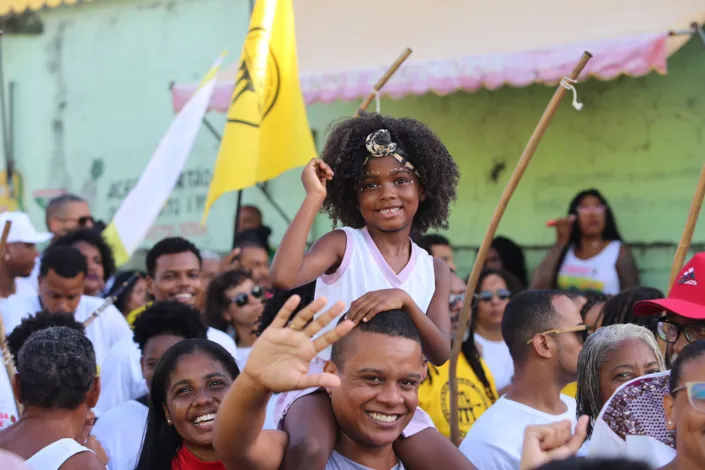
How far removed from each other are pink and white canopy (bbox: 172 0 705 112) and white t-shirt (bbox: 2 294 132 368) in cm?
328

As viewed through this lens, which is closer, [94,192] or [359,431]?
[359,431]

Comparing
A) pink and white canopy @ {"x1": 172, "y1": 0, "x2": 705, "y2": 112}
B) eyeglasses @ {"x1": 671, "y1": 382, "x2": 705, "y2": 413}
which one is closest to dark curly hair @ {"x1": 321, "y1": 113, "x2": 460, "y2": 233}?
eyeglasses @ {"x1": 671, "y1": 382, "x2": 705, "y2": 413}

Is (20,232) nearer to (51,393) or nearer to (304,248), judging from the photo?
(51,393)

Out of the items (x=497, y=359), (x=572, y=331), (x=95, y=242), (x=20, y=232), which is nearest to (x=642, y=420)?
(x=572, y=331)

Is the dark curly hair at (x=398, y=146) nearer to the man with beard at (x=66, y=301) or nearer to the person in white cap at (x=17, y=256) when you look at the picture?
the man with beard at (x=66, y=301)

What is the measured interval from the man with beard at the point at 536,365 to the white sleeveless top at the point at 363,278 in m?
0.88

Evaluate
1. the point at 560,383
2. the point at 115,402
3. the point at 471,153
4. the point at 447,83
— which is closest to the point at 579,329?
the point at 560,383

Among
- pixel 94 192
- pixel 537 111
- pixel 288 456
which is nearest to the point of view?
pixel 288 456

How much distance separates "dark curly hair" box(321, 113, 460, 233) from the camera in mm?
4578

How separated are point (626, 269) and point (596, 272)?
23cm

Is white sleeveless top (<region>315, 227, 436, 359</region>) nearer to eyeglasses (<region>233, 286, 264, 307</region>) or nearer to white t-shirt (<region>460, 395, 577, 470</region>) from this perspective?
white t-shirt (<region>460, 395, 577, 470</region>)

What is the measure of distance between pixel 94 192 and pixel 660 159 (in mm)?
6781

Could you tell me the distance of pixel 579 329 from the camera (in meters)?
5.45

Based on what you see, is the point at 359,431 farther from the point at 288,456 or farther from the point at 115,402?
the point at 115,402
